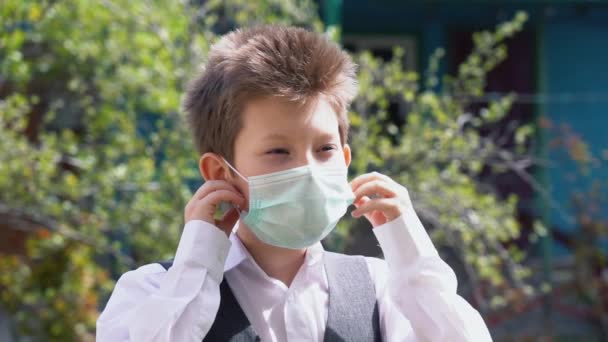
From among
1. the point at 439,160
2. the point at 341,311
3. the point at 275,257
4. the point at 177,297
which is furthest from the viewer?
the point at 439,160

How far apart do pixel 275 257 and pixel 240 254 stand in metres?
0.08

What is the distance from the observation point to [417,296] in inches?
69.6

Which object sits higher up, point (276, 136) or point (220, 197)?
point (276, 136)

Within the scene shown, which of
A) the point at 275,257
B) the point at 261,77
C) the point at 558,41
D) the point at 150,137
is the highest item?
the point at 261,77

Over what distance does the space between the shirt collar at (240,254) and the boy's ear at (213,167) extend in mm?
141

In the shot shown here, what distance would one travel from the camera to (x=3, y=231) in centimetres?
632

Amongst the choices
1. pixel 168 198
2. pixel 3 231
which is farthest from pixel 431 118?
pixel 3 231

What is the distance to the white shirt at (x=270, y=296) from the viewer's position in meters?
1.67

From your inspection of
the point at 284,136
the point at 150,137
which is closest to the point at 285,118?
the point at 284,136

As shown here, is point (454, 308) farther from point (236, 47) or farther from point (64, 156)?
point (64, 156)

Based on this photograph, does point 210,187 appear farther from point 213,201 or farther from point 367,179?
point 367,179

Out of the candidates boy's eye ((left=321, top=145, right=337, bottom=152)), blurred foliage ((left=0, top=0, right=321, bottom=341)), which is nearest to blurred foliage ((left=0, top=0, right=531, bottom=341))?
blurred foliage ((left=0, top=0, right=321, bottom=341))

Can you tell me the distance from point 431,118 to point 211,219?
10.2 feet

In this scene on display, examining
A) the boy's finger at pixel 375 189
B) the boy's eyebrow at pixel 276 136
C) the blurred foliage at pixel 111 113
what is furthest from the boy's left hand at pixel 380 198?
the blurred foliage at pixel 111 113
